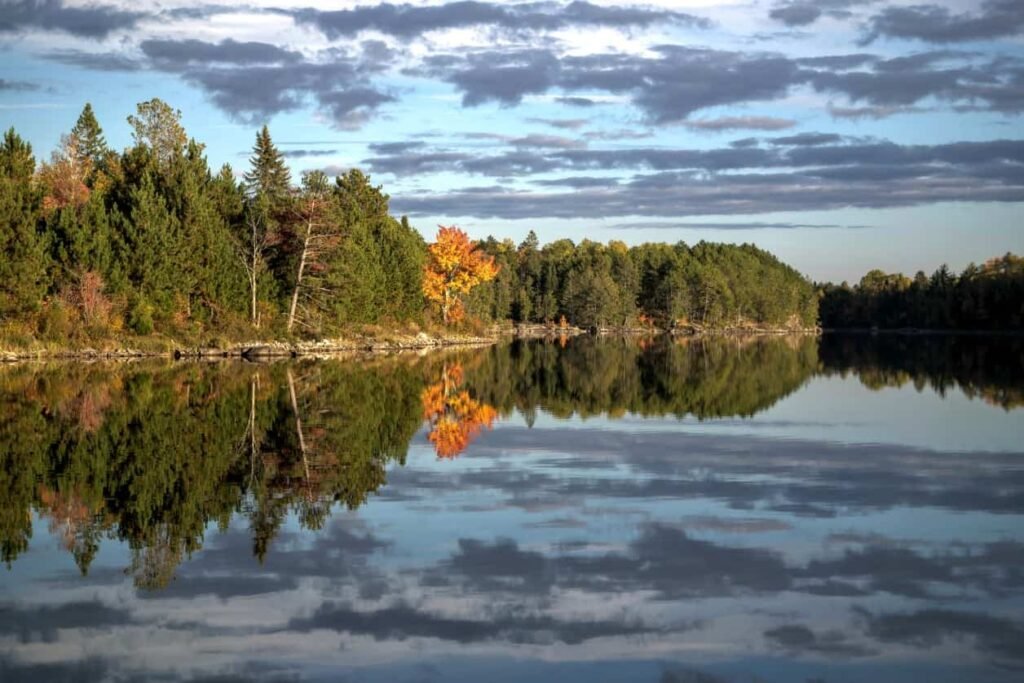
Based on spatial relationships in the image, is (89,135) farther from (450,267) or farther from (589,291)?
(589,291)

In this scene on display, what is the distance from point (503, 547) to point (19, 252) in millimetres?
46900

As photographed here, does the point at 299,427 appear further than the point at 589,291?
No

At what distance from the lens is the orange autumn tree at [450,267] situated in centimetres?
10262

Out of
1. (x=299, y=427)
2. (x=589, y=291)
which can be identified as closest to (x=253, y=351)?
(x=299, y=427)

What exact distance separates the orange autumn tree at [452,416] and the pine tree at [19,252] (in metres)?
23.2

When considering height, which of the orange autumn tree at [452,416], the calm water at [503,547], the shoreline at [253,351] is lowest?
the calm water at [503,547]

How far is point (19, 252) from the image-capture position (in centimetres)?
5397

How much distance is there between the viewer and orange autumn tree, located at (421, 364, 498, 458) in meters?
24.2

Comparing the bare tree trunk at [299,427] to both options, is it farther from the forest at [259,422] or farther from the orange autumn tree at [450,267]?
the orange autumn tree at [450,267]

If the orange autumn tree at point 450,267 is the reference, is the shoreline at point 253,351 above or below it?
below

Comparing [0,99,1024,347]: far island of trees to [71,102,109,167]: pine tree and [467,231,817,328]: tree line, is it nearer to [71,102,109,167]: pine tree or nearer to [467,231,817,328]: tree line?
[71,102,109,167]: pine tree

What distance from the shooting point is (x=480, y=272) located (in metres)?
104

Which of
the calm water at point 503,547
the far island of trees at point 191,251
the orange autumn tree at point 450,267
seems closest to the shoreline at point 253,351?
the far island of trees at point 191,251

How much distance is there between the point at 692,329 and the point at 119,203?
137216 millimetres
